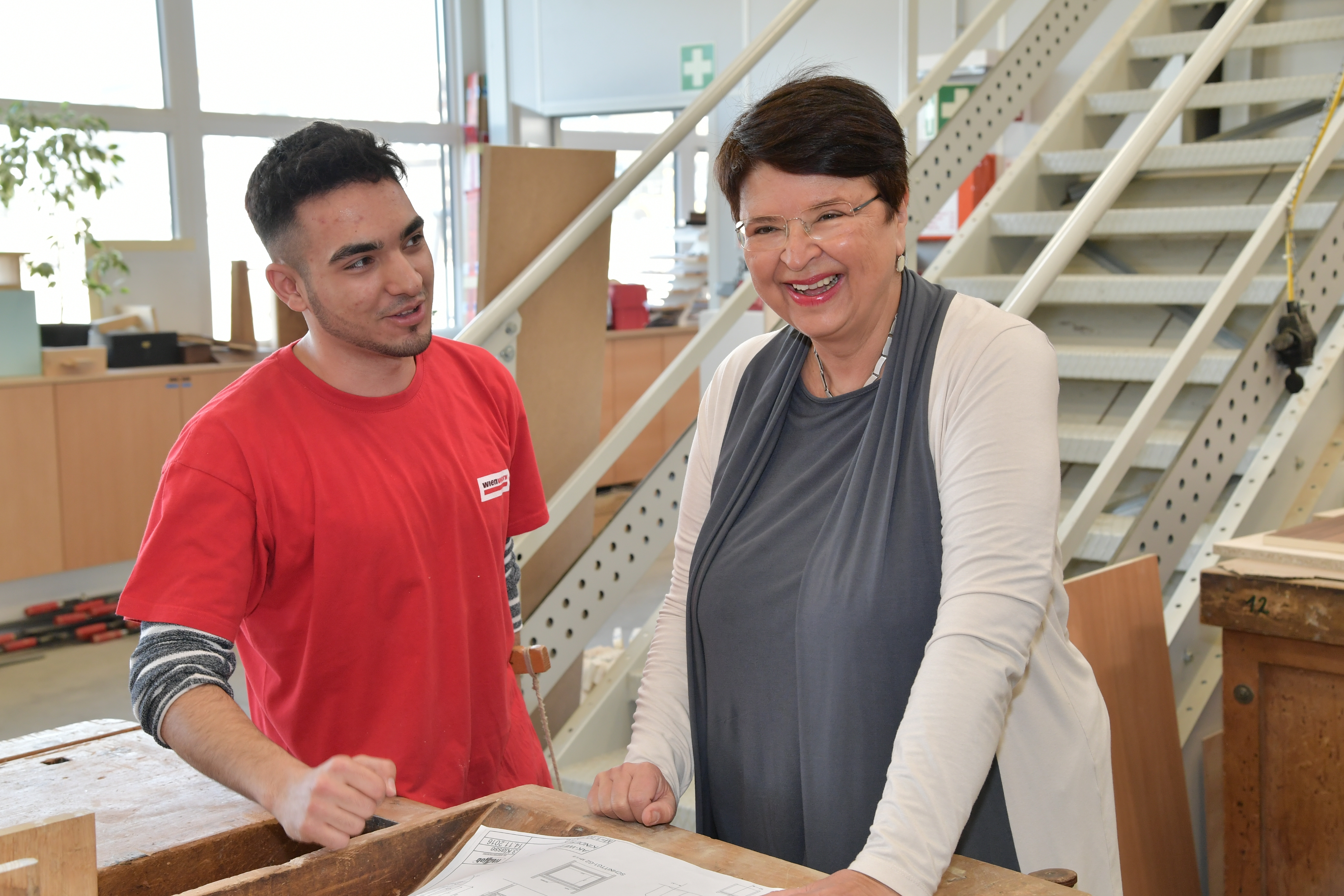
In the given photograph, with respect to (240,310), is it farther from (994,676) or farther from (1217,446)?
(994,676)

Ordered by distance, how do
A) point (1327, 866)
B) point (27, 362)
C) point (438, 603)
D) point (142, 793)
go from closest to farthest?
point (142, 793) → point (438, 603) → point (1327, 866) → point (27, 362)

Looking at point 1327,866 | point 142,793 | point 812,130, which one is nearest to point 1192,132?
point 1327,866

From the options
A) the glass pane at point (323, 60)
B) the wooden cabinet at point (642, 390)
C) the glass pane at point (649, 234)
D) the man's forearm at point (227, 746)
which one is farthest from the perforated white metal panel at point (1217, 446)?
the glass pane at point (323, 60)

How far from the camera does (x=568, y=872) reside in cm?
102

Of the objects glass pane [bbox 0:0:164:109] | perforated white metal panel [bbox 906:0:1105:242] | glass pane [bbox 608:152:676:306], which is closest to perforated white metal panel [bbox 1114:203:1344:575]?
perforated white metal panel [bbox 906:0:1105:242]

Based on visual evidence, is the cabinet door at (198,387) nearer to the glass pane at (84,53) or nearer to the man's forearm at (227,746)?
the glass pane at (84,53)

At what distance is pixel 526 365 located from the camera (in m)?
2.81

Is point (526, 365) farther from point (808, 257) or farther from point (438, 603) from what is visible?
point (808, 257)

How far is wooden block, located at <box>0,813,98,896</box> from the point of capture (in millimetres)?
818

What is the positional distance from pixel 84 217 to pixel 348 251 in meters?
4.94

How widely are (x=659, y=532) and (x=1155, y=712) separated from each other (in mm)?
1212

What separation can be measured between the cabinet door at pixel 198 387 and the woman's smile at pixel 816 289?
4933mm

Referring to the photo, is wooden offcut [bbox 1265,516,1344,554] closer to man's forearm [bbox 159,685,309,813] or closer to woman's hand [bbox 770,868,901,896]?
woman's hand [bbox 770,868,901,896]

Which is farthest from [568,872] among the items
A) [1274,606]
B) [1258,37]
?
[1258,37]
